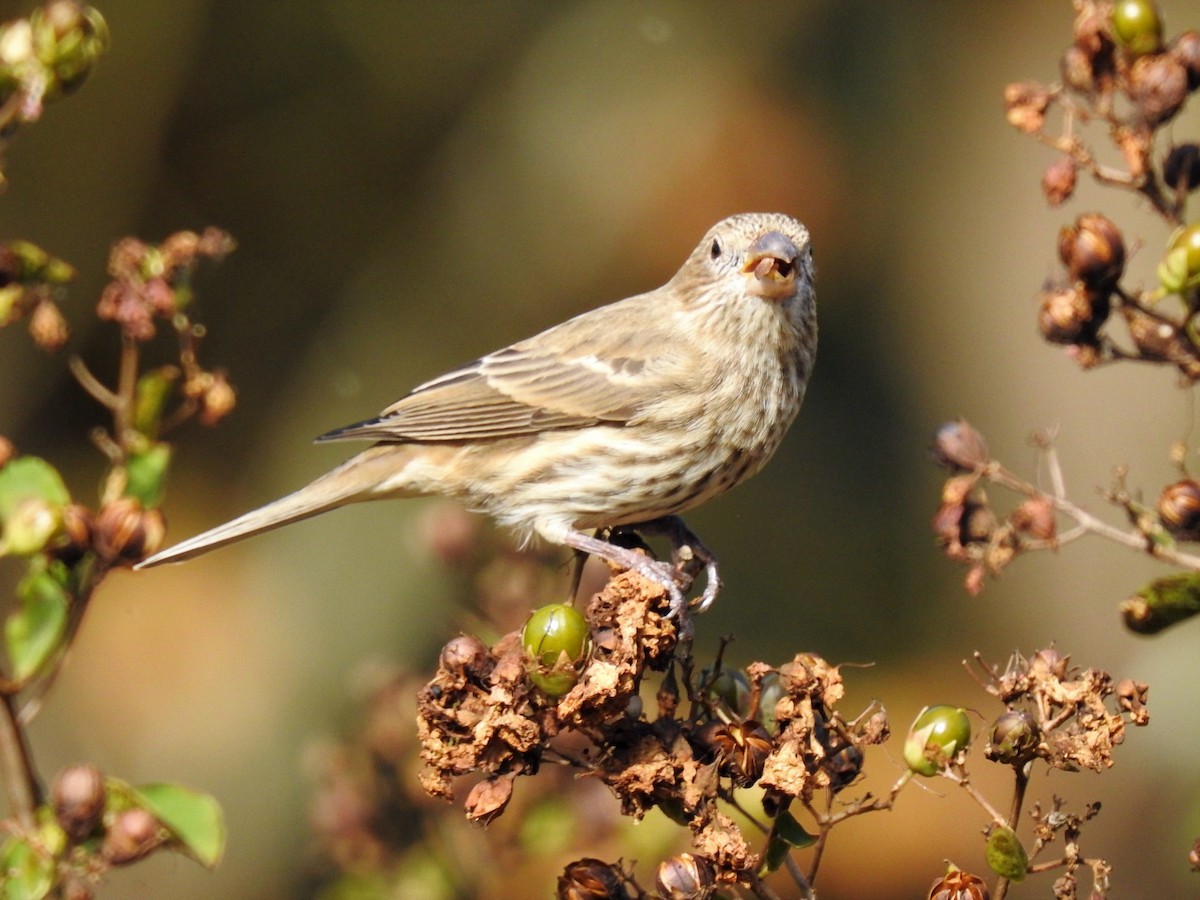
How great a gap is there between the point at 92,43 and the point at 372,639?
14.2 ft

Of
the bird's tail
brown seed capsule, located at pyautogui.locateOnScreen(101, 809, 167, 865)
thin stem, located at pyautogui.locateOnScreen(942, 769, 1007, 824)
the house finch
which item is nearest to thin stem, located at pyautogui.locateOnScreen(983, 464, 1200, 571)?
thin stem, located at pyautogui.locateOnScreen(942, 769, 1007, 824)

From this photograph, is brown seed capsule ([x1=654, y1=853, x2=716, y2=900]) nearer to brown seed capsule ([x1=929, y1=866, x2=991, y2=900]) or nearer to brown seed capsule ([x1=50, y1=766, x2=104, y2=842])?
brown seed capsule ([x1=929, y1=866, x2=991, y2=900])

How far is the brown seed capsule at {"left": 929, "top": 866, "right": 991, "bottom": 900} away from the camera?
1.80m

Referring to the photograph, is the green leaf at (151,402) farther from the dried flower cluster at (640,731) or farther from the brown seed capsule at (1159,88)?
the brown seed capsule at (1159,88)

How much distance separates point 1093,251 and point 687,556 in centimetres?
97

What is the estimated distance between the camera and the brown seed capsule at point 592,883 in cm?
201

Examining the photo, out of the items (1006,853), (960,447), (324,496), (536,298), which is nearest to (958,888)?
(1006,853)

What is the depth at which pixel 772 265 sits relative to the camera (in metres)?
3.75

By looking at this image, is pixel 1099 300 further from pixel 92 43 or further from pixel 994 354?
pixel 994 354

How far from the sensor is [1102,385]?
22.6 ft

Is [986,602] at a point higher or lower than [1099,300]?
lower

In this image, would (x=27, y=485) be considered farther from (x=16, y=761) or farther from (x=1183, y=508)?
(x=1183, y=508)

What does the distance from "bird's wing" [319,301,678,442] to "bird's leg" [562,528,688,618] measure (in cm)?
40

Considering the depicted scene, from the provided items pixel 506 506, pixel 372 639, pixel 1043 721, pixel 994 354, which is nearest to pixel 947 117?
pixel 994 354
